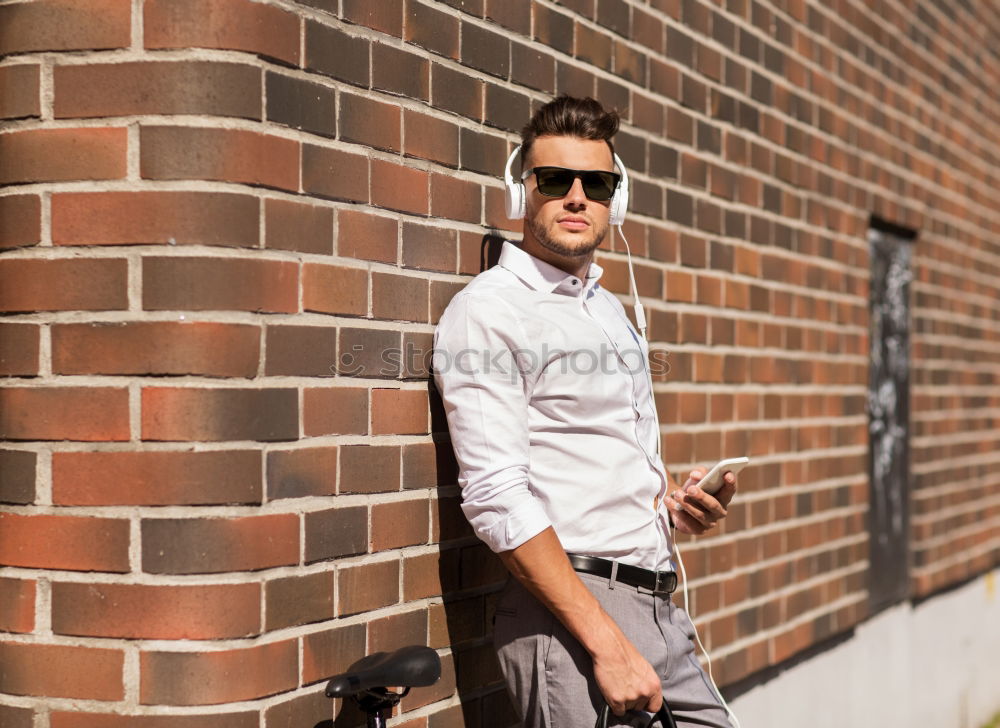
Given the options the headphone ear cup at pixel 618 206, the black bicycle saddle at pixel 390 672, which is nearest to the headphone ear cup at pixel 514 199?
the headphone ear cup at pixel 618 206

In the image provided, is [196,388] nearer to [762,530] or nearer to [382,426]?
[382,426]

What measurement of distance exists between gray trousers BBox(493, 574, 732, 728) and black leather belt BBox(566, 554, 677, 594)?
0.05 feet

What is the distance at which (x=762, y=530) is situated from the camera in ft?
14.2

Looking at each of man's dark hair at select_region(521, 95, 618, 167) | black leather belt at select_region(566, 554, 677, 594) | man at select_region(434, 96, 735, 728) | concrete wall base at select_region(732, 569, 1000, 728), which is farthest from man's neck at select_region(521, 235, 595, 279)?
concrete wall base at select_region(732, 569, 1000, 728)

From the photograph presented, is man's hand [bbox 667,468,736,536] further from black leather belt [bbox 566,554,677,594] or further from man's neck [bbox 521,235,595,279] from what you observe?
man's neck [bbox 521,235,595,279]

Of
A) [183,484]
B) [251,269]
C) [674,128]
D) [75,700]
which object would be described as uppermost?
[674,128]

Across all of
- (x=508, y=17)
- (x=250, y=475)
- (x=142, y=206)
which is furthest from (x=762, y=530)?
(x=142, y=206)

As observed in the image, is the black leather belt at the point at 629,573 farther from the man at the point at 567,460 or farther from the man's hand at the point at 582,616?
the man's hand at the point at 582,616

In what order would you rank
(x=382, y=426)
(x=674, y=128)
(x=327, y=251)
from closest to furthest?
(x=327, y=251), (x=382, y=426), (x=674, y=128)

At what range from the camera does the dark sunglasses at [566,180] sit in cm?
275

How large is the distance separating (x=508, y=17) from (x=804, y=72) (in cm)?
216

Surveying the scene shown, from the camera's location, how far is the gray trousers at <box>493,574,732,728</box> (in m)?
2.54

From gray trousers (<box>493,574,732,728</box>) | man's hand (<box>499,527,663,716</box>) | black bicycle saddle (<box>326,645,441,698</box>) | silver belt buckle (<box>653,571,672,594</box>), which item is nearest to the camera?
black bicycle saddle (<box>326,645,441,698</box>)

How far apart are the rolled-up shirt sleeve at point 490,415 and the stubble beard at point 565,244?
0.82 ft
